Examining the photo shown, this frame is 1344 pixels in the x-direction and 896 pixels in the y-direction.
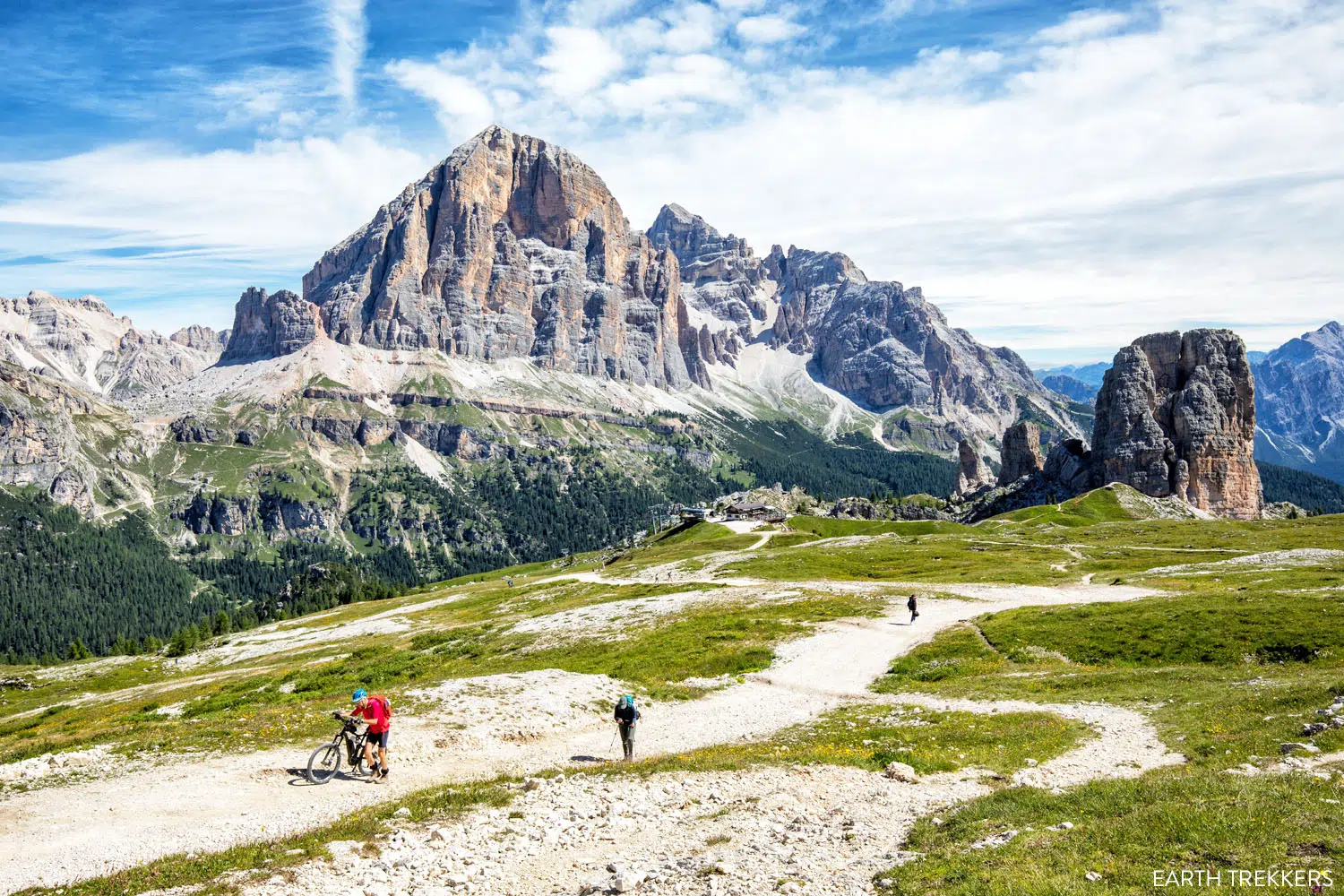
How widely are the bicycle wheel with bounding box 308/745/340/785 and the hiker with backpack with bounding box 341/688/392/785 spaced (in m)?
1.12

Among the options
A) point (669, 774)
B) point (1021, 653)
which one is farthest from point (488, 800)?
point (1021, 653)

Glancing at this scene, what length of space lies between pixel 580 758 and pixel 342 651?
244 ft

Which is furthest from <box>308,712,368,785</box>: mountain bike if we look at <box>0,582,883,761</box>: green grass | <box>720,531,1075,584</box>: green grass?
<box>720,531,1075,584</box>: green grass

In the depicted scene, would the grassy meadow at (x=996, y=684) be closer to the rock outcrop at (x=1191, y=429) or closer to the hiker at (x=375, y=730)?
the hiker at (x=375, y=730)

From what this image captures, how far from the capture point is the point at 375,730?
95.2 ft

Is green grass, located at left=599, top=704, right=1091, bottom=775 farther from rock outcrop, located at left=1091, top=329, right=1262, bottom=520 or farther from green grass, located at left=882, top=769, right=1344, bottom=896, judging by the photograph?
rock outcrop, located at left=1091, top=329, right=1262, bottom=520

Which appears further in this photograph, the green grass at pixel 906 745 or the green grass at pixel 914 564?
the green grass at pixel 914 564

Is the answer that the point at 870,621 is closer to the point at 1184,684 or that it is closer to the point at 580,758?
the point at 1184,684

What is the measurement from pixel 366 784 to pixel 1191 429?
18860 centimetres

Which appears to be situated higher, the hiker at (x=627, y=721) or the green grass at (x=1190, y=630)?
the hiker at (x=627, y=721)

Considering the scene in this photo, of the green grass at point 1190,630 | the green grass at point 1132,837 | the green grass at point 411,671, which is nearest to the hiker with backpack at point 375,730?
the green grass at point 411,671

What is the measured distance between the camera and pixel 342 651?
94.9 meters

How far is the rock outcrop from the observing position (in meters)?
167

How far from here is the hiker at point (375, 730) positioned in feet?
95.1
